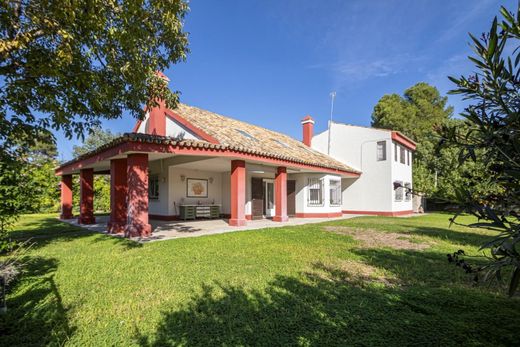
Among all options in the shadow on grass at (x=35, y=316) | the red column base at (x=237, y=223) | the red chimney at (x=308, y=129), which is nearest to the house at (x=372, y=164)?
the red chimney at (x=308, y=129)

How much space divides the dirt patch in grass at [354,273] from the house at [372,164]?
48.0 feet

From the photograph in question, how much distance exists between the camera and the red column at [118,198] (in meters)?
10.9

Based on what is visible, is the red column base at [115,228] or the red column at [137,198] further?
the red column base at [115,228]

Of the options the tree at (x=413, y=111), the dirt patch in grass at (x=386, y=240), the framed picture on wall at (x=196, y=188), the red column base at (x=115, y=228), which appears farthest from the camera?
the tree at (x=413, y=111)

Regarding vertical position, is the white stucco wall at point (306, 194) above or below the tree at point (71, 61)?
below

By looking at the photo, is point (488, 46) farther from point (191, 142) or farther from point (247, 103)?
point (247, 103)

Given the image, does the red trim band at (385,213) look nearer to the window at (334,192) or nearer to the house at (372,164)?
the house at (372,164)

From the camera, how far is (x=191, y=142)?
1005 cm

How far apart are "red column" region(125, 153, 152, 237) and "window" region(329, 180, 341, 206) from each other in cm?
1191

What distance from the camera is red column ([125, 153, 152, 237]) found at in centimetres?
948

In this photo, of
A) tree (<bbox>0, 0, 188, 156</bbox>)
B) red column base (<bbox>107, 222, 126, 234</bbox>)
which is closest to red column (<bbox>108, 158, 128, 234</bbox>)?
red column base (<bbox>107, 222, 126, 234</bbox>)

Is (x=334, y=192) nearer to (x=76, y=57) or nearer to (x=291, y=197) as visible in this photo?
(x=291, y=197)

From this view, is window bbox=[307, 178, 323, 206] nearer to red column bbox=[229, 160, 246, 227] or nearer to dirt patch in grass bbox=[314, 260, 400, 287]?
red column bbox=[229, 160, 246, 227]

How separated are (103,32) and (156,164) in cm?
996
